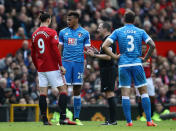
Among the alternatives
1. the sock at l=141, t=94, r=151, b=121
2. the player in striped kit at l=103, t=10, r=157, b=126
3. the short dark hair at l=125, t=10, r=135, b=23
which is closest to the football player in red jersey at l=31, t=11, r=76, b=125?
the player in striped kit at l=103, t=10, r=157, b=126

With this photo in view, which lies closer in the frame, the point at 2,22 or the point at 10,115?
the point at 10,115

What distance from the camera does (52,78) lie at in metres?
12.5

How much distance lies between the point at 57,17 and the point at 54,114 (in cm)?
495

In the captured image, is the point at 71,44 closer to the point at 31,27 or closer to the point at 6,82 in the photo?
the point at 6,82

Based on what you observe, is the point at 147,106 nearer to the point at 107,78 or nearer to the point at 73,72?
the point at 107,78

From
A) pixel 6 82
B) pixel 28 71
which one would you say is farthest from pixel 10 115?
pixel 28 71

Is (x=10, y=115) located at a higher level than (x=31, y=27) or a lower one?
lower

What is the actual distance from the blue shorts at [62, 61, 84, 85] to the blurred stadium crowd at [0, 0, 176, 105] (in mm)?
4024

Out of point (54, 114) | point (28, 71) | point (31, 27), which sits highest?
point (31, 27)

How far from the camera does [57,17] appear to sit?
845 inches

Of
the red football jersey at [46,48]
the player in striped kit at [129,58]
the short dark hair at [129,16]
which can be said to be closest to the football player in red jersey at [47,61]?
the red football jersey at [46,48]

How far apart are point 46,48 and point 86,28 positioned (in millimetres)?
8811

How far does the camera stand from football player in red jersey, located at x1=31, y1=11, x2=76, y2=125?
12.4 meters

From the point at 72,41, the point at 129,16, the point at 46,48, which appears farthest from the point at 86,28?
the point at 129,16
